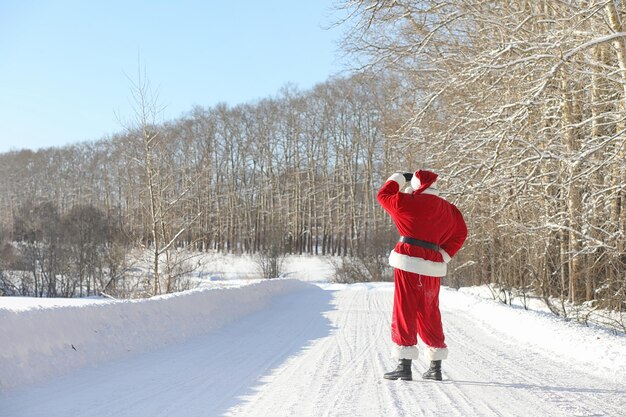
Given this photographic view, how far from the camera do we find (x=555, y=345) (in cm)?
761

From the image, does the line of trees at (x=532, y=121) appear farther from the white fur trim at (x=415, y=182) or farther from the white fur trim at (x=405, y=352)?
the white fur trim at (x=405, y=352)

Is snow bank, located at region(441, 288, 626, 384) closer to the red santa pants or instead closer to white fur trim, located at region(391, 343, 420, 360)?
the red santa pants

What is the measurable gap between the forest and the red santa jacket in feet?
10.9

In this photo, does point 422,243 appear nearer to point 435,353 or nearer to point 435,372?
point 435,353

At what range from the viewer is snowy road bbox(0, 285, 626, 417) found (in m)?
4.21

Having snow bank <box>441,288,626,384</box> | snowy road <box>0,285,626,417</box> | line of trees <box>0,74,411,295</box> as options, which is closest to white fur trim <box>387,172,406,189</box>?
snowy road <box>0,285,626,417</box>

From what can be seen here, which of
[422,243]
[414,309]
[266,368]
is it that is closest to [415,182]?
[422,243]

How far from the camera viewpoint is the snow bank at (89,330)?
5367mm

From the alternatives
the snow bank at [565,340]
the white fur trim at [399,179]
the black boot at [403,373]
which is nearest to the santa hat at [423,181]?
the white fur trim at [399,179]

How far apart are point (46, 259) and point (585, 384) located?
38.4 metres

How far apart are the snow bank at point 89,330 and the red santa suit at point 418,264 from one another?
3.26m

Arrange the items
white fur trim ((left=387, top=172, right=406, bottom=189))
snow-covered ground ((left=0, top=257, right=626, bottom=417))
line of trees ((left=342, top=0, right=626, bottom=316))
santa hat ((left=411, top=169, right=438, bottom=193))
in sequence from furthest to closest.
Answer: line of trees ((left=342, top=0, right=626, bottom=316)), white fur trim ((left=387, top=172, right=406, bottom=189)), santa hat ((left=411, top=169, right=438, bottom=193)), snow-covered ground ((left=0, top=257, right=626, bottom=417))

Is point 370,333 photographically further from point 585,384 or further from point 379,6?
point 379,6

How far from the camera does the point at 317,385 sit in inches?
196
